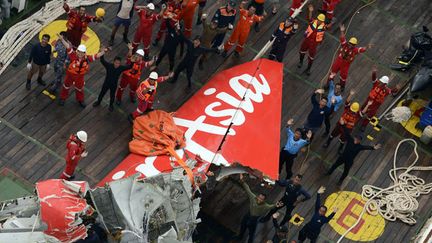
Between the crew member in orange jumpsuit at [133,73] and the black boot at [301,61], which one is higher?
the black boot at [301,61]

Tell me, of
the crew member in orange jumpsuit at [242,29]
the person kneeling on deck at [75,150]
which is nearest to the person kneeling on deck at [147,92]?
the person kneeling on deck at [75,150]

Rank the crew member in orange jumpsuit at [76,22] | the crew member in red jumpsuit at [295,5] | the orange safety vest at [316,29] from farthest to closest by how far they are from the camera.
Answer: the crew member in red jumpsuit at [295,5]
the orange safety vest at [316,29]
the crew member in orange jumpsuit at [76,22]

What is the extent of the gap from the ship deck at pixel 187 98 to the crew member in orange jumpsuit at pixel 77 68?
0.67 meters

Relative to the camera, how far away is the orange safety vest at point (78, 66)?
960 inches

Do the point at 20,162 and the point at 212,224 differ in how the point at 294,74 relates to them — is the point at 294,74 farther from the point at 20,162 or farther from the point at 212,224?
the point at 20,162

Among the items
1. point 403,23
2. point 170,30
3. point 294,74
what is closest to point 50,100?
point 170,30

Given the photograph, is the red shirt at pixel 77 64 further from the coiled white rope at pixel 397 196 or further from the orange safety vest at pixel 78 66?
the coiled white rope at pixel 397 196

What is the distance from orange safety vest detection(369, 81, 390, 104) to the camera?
26.2 metres

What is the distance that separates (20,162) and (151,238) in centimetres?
560

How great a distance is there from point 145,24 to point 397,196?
28.0ft

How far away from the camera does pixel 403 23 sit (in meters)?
30.9

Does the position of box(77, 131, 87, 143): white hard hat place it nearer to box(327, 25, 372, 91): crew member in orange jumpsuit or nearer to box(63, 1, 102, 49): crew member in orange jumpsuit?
box(63, 1, 102, 49): crew member in orange jumpsuit

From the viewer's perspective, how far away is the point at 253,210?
22797mm

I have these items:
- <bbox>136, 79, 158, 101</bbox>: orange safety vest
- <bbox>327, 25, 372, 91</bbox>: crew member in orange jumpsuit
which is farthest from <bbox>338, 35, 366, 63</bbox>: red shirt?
<bbox>136, 79, 158, 101</bbox>: orange safety vest
